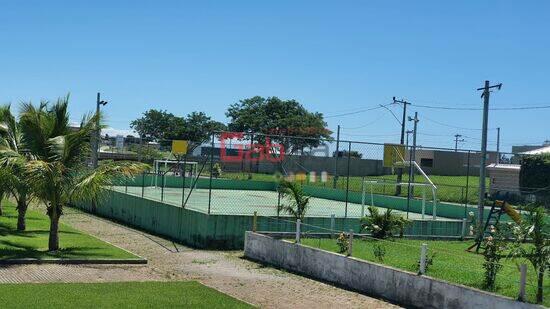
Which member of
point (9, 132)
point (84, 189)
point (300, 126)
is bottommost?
point (84, 189)

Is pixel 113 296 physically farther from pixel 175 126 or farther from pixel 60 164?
pixel 175 126

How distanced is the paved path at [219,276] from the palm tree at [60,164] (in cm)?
191

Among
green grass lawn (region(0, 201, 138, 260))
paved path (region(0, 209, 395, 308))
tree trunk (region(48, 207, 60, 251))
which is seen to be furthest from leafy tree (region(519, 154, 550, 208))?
tree trunk (region(48, 207, 60, 251))

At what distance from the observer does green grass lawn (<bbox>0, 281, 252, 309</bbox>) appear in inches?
417

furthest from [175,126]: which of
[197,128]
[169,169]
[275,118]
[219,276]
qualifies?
[219,276]

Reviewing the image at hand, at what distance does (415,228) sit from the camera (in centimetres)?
2117

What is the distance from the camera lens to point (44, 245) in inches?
659

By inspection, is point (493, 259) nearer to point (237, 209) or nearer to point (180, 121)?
point (237, 209)

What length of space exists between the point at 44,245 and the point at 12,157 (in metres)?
2.60

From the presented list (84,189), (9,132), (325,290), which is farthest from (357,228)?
(9,132)

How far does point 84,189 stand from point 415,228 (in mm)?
10711

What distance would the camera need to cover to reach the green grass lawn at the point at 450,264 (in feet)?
37.9

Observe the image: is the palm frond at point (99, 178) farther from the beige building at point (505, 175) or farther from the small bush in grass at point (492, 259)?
the beige building at point (505, 175)
